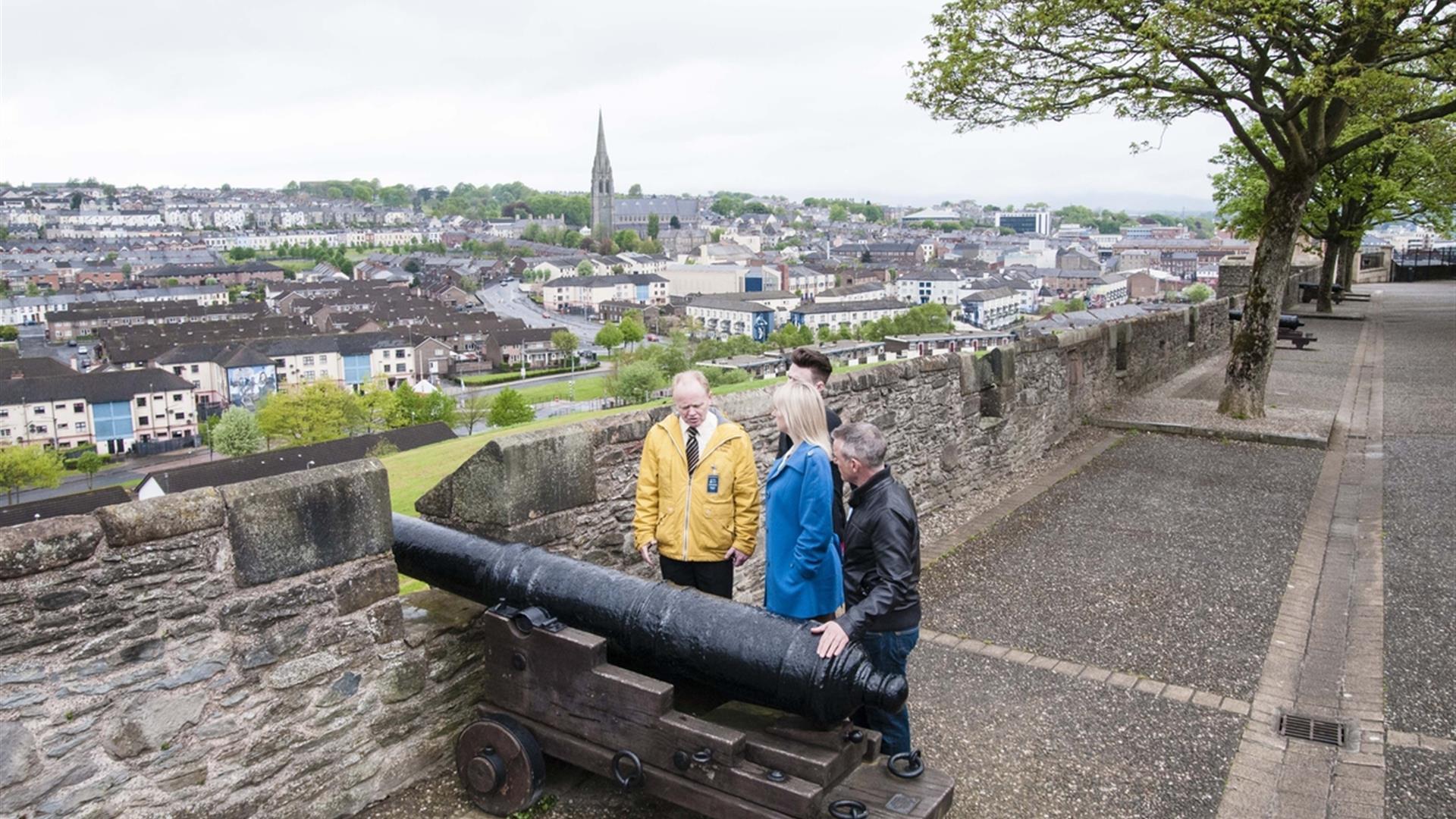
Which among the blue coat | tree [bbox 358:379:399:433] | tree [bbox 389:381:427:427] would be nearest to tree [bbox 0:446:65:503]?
tree [bbox 358:379:399:433]

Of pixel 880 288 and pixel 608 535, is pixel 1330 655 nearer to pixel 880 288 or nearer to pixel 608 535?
pixel 608 535

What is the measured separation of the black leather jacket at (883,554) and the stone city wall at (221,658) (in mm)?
1803

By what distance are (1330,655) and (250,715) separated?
5.42 meters

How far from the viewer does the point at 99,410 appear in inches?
2768

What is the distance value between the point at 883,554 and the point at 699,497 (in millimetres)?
1014

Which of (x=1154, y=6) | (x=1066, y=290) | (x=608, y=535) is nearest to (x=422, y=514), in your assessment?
(x=608, y=535)

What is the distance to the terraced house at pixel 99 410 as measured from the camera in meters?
66.9

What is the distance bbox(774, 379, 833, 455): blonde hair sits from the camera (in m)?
4.16

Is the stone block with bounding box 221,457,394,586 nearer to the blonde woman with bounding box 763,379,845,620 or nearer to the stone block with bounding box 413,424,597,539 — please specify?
the stone block with bounding box 413,424,597,539

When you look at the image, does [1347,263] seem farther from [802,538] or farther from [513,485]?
[513,485]

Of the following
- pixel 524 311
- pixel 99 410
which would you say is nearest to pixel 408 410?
pixel 99 410

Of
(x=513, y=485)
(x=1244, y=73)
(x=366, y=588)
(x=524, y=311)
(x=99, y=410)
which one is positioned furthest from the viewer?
(x=524, y=311)

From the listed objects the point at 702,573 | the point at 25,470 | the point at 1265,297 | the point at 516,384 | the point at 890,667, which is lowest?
the point at 516,384

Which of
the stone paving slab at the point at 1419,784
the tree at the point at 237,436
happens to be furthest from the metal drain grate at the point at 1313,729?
the tree at the point at 237,436
